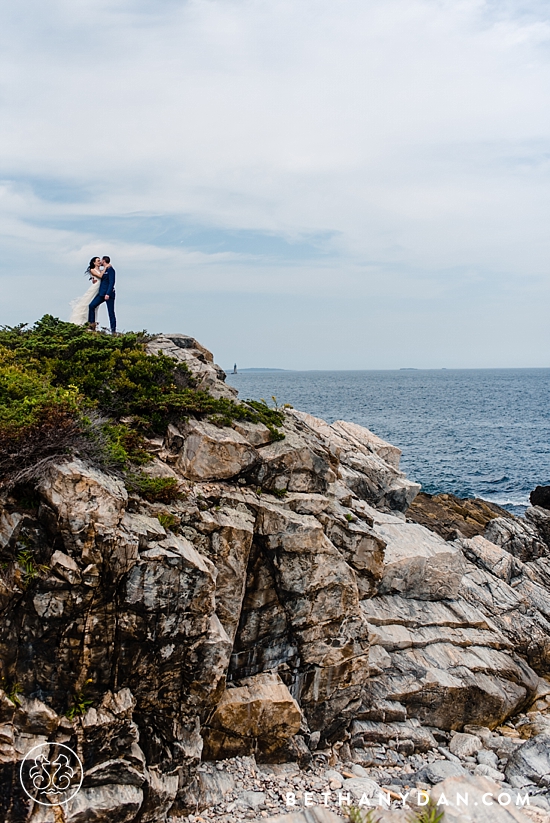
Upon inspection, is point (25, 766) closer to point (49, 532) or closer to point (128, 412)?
point (49, 532)

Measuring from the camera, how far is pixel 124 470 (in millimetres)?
11867

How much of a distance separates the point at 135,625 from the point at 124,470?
303 cm

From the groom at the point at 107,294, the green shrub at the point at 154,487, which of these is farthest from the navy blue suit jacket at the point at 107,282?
the green shrub at the point at 154,487

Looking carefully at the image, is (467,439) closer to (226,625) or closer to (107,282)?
(107,282)

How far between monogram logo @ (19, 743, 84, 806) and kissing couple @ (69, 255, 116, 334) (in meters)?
12.2

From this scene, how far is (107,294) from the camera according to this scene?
18625mm

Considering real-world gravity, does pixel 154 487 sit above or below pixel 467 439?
above

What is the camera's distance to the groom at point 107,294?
60.7 feet

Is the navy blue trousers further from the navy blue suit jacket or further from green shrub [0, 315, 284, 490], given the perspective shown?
green shrub [0, 315, 284, 490]

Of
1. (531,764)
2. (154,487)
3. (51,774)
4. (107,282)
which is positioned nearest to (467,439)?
(531,764)

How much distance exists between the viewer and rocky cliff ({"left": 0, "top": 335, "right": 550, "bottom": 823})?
32.2 ft

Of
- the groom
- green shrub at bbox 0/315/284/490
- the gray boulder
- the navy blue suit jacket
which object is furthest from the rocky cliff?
the navy blue suit jacket

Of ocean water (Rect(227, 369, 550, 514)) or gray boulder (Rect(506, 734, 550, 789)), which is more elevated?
ocean water (Rect(227, 369, 550, 514))

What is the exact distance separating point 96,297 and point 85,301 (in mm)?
434
